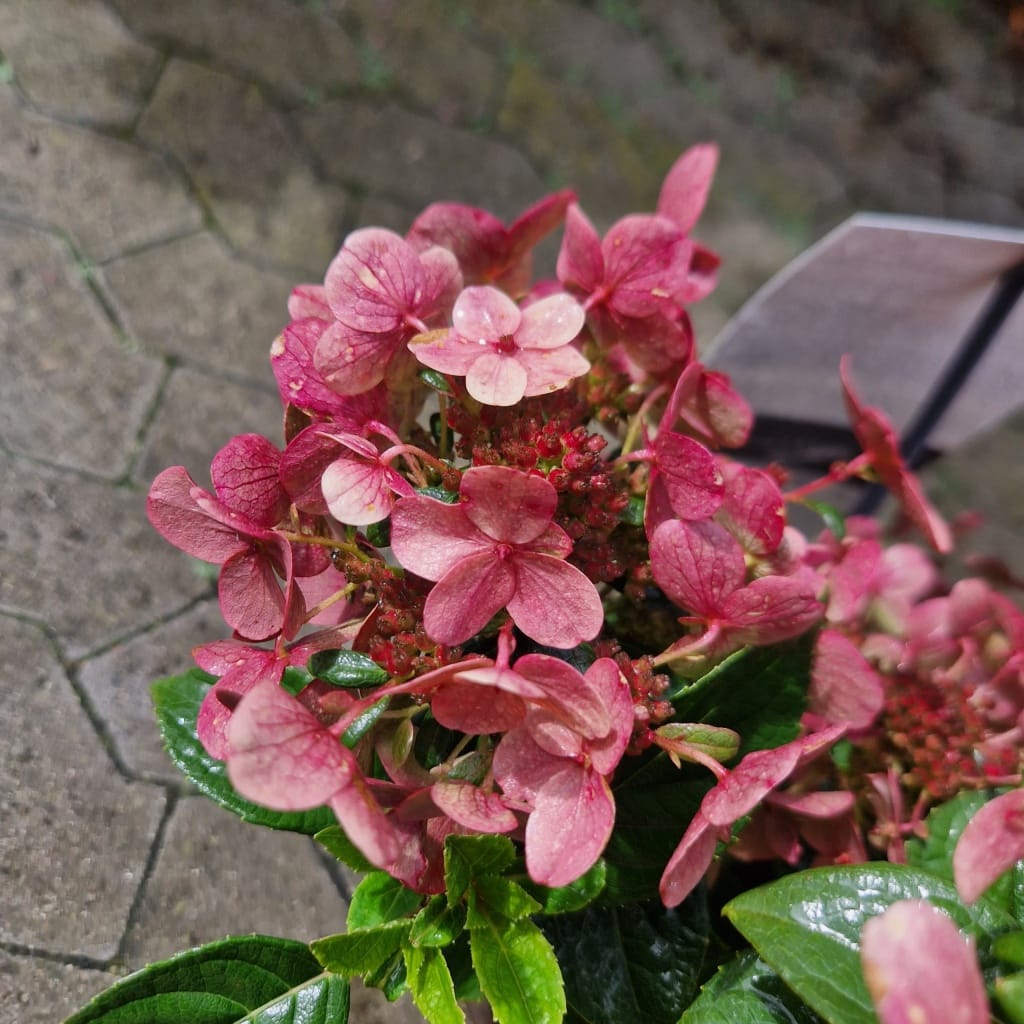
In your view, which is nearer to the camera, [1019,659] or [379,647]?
[379,647]

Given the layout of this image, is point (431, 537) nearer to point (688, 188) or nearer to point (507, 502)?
point (507, 502)


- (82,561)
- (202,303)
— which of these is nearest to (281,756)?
(82,561)

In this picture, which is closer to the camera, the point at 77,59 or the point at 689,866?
the point at 689,866

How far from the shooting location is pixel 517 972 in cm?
47

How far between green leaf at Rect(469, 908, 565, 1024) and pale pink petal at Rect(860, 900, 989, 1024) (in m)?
0.18

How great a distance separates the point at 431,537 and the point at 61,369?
538mm

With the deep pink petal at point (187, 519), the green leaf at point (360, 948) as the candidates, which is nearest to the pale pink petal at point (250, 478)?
the deep pink petal at point (187, 519)

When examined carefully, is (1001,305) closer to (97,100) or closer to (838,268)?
(838,268)

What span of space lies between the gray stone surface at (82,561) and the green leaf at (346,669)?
30cm

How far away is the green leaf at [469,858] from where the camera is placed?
455mm

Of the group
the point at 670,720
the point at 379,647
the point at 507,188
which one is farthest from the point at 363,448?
the point at 507,188

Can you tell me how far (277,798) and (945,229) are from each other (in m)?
0.67

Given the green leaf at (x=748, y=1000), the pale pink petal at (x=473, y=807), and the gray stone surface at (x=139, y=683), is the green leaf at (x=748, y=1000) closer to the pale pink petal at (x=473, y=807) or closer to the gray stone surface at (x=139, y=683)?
the pale pink petal at (x=473, y=807)

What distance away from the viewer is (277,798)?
13.9 inches
